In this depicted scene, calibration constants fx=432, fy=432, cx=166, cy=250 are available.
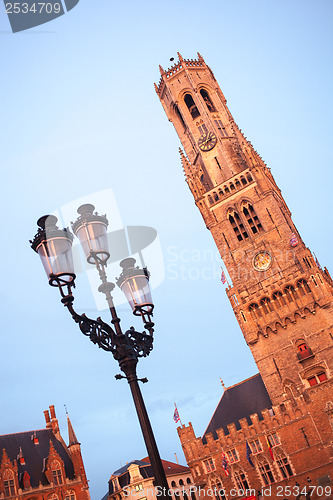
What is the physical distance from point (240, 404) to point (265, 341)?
952 cm

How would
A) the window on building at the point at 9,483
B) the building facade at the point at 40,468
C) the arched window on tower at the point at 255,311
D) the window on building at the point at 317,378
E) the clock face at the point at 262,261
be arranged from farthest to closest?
1. the clock face at the point at 262,261
2. the arched window on tower at the point at 255,311
3. the building facade at the point at 40,468
4. the window on building at the point at 9,483
5. the window on building at the point at 317,378

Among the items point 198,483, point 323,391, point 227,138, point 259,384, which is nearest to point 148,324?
Answer: point 323,391

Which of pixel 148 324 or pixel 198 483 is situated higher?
pixel 148 324

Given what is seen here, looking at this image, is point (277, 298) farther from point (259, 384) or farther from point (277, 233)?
point (259, 384)

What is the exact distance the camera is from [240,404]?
49.7 meters

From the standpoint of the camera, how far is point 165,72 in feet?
224

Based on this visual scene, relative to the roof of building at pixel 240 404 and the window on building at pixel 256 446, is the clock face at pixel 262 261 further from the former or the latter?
the window on building at pixel 256 446

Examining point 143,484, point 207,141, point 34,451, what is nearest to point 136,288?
point 34,451

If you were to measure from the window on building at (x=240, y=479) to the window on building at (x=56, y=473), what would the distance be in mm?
18311

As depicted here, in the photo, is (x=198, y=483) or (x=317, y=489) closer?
(x=317, y=489)

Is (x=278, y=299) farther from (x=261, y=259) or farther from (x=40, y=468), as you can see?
(x=40, y=468)

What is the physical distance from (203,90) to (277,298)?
3632cm

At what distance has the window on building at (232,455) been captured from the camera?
42.0 meters

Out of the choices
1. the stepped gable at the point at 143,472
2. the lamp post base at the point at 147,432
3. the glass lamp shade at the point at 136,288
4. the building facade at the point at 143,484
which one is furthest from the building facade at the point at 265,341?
the lamp post base at the point at 147,432
